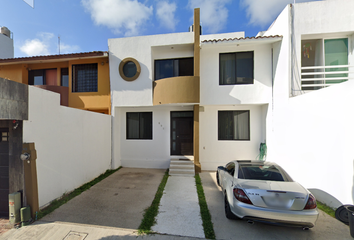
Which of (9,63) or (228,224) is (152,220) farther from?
(9,63)

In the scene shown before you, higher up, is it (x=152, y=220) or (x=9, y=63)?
(x=9, y=63)

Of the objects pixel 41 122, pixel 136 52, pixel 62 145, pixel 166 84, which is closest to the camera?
pixel 41 122

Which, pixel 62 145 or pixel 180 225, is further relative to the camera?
pixel 62 145

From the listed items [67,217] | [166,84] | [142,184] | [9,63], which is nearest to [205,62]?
[166,84]

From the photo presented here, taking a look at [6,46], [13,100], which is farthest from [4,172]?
[6,46]

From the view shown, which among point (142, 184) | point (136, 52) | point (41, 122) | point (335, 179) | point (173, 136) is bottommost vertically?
point (142, 184)

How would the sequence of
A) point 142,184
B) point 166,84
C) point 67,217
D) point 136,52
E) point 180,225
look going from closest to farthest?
point 180,225 → point 67,217 → point 142,184 → point 166,84 → point 136,52

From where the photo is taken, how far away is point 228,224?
12.2ft

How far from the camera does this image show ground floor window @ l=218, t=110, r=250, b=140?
27.5ft

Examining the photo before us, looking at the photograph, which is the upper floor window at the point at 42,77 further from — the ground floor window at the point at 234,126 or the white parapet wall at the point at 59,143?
the ground floor window at the point at 234,126

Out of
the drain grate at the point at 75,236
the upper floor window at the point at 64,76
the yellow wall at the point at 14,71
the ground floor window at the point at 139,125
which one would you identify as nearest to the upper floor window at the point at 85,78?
the upper floor window at the point at 64,76

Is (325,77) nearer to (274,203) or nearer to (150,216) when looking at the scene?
(274,203)

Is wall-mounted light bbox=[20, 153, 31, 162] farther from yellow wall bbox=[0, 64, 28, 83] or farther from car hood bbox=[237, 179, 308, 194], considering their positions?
yellow wall bbox=[0, 64, 28, 83]

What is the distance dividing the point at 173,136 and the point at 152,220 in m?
5.18
